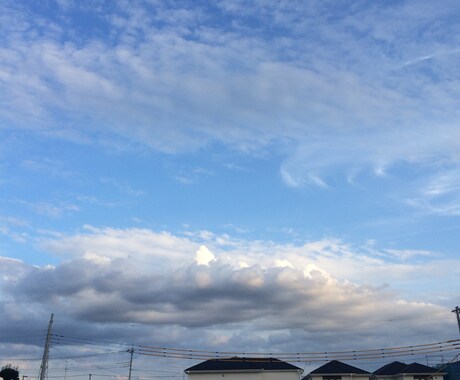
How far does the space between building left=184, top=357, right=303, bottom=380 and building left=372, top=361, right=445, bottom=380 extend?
16165 mm

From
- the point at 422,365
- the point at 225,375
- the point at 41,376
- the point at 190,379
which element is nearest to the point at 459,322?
the point at 422,365

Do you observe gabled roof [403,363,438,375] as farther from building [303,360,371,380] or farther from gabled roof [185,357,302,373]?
gabled roof [185,357,302,373]

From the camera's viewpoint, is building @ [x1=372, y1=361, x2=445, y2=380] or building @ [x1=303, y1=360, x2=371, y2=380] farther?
building @ [x1=372, y1=361, x2=445, y2=380]

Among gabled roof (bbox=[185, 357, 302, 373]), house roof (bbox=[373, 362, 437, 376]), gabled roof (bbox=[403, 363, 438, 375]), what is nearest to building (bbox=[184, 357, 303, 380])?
gabled roof (bbox=[185, 357, 302, 373])

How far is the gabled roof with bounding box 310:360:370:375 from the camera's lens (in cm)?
7925

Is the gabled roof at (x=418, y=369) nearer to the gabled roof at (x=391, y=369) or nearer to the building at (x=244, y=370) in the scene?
the gabled roof at (x=391, y=369)

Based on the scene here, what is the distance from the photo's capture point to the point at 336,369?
79.8 m

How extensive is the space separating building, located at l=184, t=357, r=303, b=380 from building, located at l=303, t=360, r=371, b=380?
3.09 meters

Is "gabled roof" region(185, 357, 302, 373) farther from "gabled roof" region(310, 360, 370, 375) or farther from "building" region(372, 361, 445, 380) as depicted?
"building" region(372, 361, 445, 380)

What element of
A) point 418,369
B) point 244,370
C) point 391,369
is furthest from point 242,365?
point 418,369

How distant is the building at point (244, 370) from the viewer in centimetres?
7688

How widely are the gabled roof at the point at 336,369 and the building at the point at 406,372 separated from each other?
19.2 feet

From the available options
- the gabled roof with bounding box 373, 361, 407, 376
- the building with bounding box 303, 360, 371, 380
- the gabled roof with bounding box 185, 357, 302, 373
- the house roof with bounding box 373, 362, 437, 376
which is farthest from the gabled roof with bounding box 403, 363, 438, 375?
the gabled roof with bounding box 185, 357, 302, 373

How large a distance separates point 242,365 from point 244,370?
1600mm
